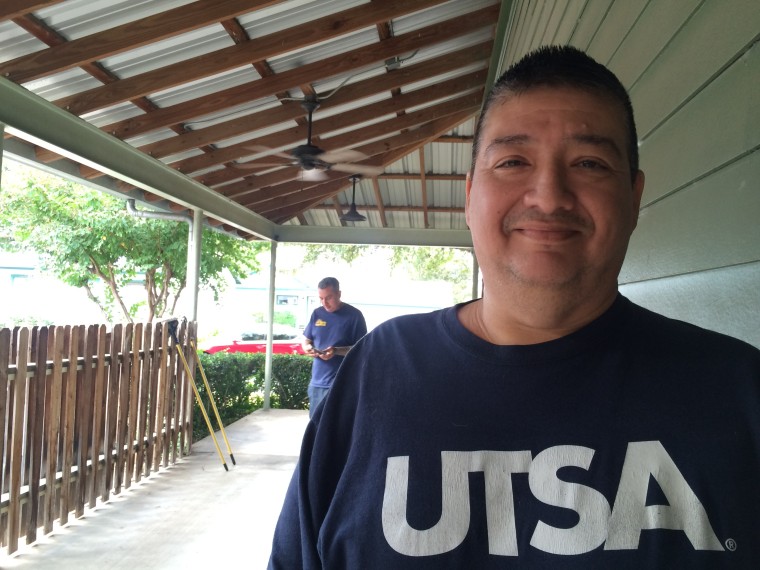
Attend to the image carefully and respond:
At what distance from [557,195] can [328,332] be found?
5.39m

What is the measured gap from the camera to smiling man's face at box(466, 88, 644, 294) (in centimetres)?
81

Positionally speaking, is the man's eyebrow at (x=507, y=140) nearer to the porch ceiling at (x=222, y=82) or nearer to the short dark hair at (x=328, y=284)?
the porch ceiling at (x=222, y=82)

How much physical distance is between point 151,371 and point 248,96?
9.46 feet

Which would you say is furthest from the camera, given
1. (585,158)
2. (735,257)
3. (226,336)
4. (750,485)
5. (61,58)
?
(226,336)

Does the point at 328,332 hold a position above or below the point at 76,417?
above

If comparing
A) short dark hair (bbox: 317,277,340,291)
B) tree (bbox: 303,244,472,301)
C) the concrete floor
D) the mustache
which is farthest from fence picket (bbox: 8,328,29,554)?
tree (bbox: 303,244,472,301)

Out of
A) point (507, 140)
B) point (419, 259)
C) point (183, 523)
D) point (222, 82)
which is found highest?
point (419, 259)

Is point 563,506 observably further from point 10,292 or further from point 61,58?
point 10,292

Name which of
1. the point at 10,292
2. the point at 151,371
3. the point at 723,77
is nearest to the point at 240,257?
the point at 151,371

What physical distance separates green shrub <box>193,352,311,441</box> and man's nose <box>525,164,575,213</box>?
29.4ft

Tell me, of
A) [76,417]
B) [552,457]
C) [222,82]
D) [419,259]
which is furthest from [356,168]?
[419,259]

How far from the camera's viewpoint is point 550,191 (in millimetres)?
811

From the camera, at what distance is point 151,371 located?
19.2ft

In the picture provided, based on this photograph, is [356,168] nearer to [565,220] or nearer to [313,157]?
[313,157]
